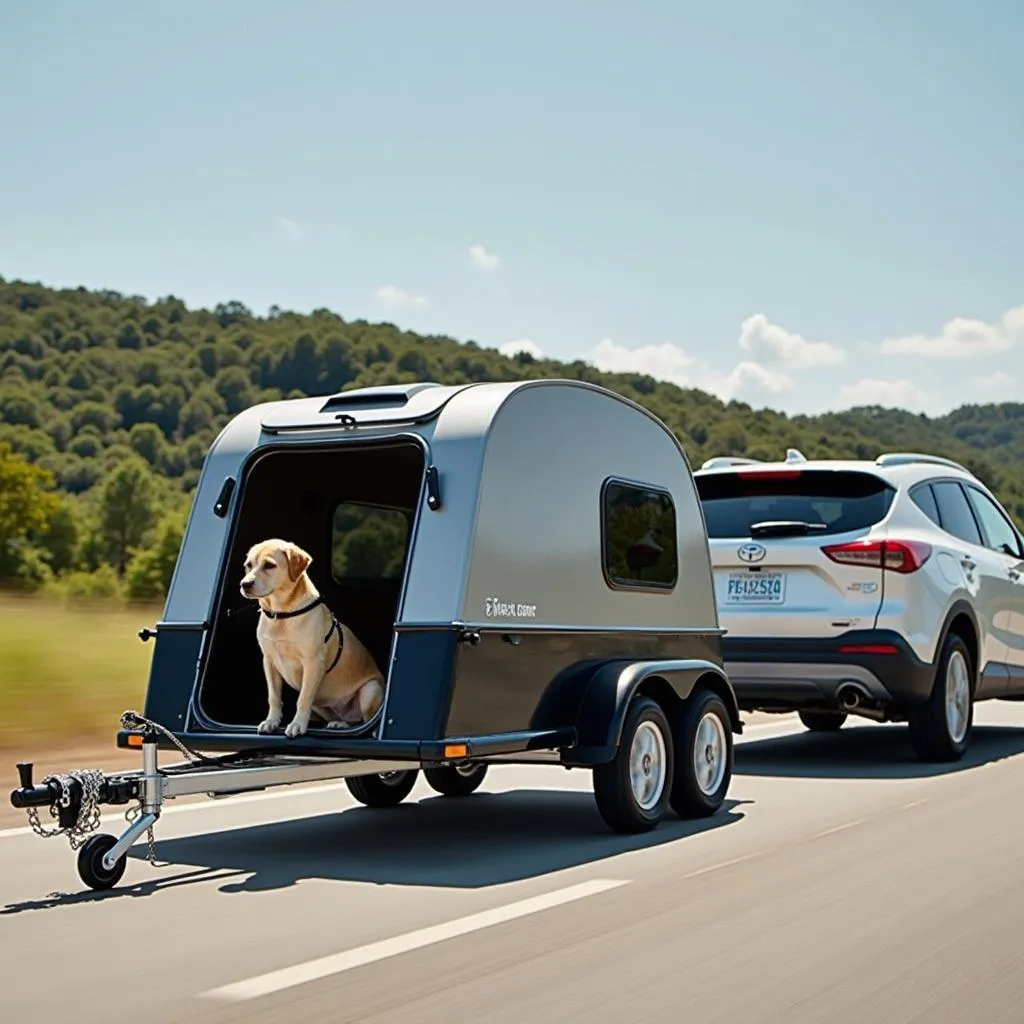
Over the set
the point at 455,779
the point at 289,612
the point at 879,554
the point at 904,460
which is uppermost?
the point at 904,460

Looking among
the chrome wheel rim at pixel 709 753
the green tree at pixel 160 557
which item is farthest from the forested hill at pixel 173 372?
the chrome wheel rim at pixel 709 753

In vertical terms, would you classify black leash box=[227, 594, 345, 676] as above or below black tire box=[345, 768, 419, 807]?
above

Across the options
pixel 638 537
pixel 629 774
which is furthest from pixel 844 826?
pixel 638 537

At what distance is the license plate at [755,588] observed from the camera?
12.2 metres

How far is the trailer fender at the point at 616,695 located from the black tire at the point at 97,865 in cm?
247

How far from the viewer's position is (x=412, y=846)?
870 cm

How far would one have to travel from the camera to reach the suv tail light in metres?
11.9

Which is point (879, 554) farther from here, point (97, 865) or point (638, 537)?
point (97, 865)

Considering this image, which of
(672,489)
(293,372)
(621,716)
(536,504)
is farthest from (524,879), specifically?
(293,372)

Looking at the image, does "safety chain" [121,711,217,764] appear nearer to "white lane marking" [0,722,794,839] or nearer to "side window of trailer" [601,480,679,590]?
"white lane marking" [0,722,794,839]

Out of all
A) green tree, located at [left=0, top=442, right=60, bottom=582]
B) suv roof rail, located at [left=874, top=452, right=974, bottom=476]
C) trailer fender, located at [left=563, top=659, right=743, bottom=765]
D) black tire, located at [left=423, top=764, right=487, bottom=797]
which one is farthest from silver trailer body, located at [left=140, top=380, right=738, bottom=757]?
green tree, located at [left=0, top=442, right=60, bottom=582]

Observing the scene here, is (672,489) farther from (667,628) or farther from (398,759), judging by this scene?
(398,759)

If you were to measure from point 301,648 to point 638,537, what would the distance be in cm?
229

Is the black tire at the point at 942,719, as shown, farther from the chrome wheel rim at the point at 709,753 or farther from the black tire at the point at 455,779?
the black tire at the point at 455,779
